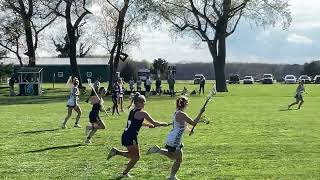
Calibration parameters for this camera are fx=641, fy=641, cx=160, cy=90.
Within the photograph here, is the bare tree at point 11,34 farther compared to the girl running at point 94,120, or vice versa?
the bare tree at point 11,34

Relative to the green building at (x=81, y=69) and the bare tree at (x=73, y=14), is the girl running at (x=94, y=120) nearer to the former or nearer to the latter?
the bare tree at (x=73, y=14)

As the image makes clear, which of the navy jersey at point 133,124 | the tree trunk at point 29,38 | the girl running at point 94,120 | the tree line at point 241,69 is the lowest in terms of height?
the tree line at point 241,69

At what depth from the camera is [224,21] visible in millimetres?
65688

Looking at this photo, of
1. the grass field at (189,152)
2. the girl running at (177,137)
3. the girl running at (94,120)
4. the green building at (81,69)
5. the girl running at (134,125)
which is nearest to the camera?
the girl running at (177,137)

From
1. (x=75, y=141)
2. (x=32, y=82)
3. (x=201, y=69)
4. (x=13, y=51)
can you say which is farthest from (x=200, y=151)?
(x=201, y=69)

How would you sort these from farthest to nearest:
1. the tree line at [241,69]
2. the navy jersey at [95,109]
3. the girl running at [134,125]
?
the tree line at [241,69] < the navy jersey at [95,109] < the girl running at [134,125]

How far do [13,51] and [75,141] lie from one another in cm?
6385

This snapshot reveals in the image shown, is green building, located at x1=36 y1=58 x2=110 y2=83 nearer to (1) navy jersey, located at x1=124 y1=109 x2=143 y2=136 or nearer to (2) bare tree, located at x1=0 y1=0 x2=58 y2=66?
(2) bare tree, located at x1=0 y1=0 x2=58 y2=66

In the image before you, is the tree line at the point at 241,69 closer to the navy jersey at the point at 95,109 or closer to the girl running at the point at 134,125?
the navy jersey at the point at 95,109

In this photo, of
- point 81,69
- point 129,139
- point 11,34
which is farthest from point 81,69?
point 129,139

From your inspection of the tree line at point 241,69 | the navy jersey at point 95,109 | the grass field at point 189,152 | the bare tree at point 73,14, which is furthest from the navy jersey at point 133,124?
the tree line at point 241,69

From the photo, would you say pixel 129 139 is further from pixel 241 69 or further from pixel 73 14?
pixel 241 69

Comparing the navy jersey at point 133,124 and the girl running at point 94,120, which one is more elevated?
the navy jersey at point 133,124

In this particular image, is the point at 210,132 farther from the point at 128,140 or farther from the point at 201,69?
the point at 201,69
